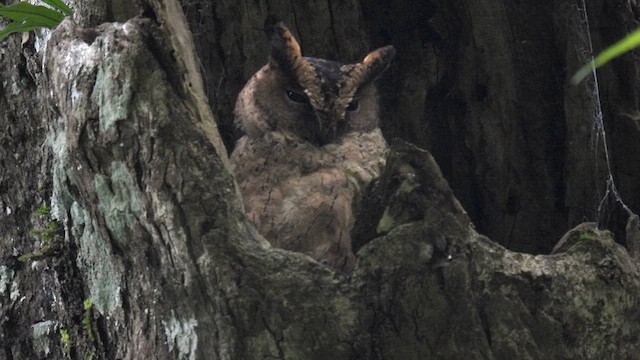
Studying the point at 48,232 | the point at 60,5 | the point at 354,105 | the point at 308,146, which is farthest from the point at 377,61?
the point at 48,232

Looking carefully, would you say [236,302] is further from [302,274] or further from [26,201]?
[26,201]

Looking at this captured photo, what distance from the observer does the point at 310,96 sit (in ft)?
7.70

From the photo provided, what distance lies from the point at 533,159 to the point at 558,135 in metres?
0.10

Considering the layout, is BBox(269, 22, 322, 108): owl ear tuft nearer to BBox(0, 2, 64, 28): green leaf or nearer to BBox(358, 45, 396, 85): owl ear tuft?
BBox(358, 45, 396, 85): owl ear tuft

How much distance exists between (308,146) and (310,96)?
16 centimetres

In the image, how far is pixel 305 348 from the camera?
4.84ft

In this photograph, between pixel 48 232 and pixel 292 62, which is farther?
pixel 292 62

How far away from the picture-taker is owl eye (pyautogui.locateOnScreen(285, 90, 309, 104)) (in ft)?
7.89

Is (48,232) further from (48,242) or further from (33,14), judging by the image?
(33,14)

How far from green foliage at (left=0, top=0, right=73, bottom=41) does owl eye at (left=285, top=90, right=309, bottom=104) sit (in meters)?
0.74

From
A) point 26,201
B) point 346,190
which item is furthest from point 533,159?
point 26,201

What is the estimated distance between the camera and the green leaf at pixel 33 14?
184 cm

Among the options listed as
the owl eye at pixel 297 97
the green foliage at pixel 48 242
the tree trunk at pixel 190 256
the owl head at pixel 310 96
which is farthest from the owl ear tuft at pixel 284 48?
the green foliage at pixel 48 242

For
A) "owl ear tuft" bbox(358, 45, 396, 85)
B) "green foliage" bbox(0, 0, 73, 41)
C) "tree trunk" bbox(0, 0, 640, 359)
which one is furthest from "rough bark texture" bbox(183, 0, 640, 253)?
"tree trunk" bbox(0, 0, 640, 359)
